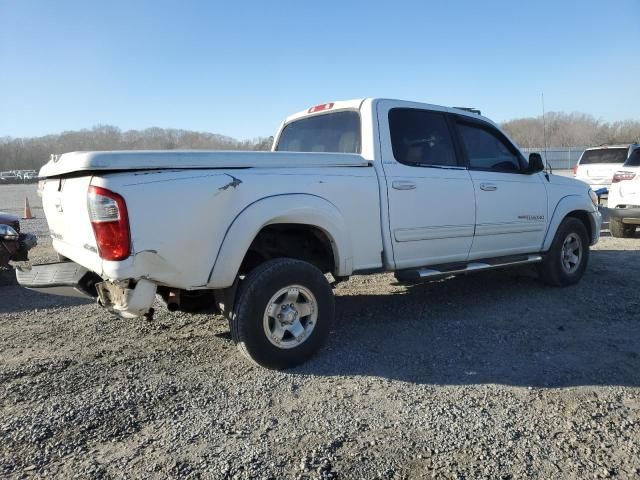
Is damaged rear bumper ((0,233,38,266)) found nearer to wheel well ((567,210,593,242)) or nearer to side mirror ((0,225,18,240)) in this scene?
side mirror ((0,225,18,240))

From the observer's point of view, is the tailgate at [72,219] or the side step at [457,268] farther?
the side step at [457,268]

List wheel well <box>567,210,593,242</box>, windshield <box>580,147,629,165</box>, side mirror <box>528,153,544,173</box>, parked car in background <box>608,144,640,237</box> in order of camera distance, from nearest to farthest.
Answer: side mirror <box>528,153,544,173</box>, wheel well <box>567,210,593,242</box>, parked car in background <box>608,144,640,237</box>, windshield <box>580,147,629,165</box>

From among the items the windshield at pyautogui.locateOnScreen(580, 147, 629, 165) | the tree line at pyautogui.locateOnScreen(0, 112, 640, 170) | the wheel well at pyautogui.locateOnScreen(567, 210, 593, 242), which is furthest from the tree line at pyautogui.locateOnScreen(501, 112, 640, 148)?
the wheel well at pyautogui.locateOnScreen(567, 210, 593, 242)

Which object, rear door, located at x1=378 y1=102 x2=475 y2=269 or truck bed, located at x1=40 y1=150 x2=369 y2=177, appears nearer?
truck bed, located at x1=40 y1=150 x2=369 y2=177

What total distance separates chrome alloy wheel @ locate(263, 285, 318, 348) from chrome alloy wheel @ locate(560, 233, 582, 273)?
3.77 m

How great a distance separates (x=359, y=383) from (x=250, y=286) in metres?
1.02

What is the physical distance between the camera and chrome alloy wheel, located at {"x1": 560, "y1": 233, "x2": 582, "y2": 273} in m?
6.10

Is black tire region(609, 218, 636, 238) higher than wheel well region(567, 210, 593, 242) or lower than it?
lower

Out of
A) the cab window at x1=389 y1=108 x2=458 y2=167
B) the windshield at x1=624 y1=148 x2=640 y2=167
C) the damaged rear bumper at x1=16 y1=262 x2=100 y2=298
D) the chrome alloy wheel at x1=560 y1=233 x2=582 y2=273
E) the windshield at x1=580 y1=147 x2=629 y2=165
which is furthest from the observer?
the windshield at x1=580 y1=147 x2=629 y2=165

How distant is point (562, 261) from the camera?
6.03m

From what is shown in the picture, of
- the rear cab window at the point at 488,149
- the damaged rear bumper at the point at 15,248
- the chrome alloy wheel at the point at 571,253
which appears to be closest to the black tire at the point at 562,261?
the chrome alloy wheel at the point at 571,253

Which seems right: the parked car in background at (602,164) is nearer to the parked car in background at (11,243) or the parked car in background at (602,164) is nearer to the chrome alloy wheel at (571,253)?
the chrome alloy wheel at (571,253)

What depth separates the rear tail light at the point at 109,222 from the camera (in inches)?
118

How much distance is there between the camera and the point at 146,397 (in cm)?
326
